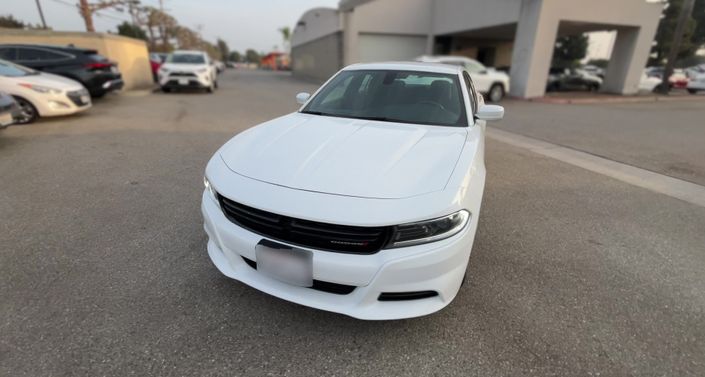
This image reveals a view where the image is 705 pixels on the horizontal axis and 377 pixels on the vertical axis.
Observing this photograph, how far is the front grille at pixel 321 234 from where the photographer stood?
1713 mm

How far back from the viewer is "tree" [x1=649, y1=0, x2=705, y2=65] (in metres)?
35.5

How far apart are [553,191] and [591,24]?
50.1ft

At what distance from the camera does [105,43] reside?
12.8 metres

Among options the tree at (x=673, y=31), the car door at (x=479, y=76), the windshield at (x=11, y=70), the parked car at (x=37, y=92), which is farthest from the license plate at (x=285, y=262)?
the tree at (x=673, y=31)

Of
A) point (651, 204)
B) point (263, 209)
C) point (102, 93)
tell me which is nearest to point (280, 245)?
point (263, 209)

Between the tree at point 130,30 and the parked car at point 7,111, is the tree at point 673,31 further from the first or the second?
the tree at point 130,30

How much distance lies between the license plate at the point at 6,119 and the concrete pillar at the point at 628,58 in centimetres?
2156

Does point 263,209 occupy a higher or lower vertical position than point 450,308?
higher

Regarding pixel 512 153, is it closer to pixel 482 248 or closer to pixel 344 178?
pixel 482 248

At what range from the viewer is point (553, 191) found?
4.34 metres

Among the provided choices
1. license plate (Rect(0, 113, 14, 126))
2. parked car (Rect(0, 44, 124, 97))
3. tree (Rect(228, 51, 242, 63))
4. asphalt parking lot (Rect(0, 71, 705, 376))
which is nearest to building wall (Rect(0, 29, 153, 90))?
parked car (Rect(0, 44, 124, 97))

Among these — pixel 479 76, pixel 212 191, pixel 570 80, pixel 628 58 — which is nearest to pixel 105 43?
pixel 479 76

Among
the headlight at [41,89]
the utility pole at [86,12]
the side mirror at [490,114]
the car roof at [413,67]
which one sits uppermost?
the utility pole at [86,12]

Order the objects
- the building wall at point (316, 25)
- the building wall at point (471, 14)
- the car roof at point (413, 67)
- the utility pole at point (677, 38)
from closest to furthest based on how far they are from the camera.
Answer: the car roof at point (413, 67), the building wall at point (471, 14), the utility pole at point (677, 38), the building wall at point (316, 25)
